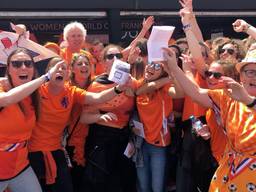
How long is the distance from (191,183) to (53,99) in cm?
143

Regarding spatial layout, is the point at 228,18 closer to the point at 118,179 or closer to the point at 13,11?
the point at 13,11

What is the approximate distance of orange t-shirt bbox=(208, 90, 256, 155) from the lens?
9.73 feet

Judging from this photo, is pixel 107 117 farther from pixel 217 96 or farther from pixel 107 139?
pixel 217 96

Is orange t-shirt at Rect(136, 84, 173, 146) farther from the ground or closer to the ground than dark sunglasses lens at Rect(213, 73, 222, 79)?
closer to the ground

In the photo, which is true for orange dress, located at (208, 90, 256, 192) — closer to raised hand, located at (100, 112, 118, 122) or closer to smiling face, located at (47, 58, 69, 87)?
raised hand, located at (100, 112, 118, 122)

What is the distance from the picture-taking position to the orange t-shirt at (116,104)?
4.14m

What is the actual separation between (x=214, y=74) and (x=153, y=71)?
0.64 metres

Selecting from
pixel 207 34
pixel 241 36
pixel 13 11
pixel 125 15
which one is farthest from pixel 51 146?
pixel 241 36

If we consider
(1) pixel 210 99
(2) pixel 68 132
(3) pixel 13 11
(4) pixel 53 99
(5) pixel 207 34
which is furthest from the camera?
(5) pixel 207 34

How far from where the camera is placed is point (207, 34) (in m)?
8.23

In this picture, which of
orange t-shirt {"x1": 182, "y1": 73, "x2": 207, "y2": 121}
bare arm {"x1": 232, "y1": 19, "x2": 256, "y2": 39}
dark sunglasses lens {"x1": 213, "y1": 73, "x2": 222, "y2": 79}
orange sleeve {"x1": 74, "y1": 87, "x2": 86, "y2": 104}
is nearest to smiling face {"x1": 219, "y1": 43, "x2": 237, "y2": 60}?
bare arm {"x1": 232, "y1": 19, "x2": 256, "y2": 39}

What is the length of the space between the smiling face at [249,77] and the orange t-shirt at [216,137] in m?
0.71

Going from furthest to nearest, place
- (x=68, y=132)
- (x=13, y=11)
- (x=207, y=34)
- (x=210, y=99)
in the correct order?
(x=207, y=34) → (x=13, y=11) → (x=68, y=132) → (x=210, y=99)

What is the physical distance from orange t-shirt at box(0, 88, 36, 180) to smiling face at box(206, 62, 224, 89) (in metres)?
1.51
